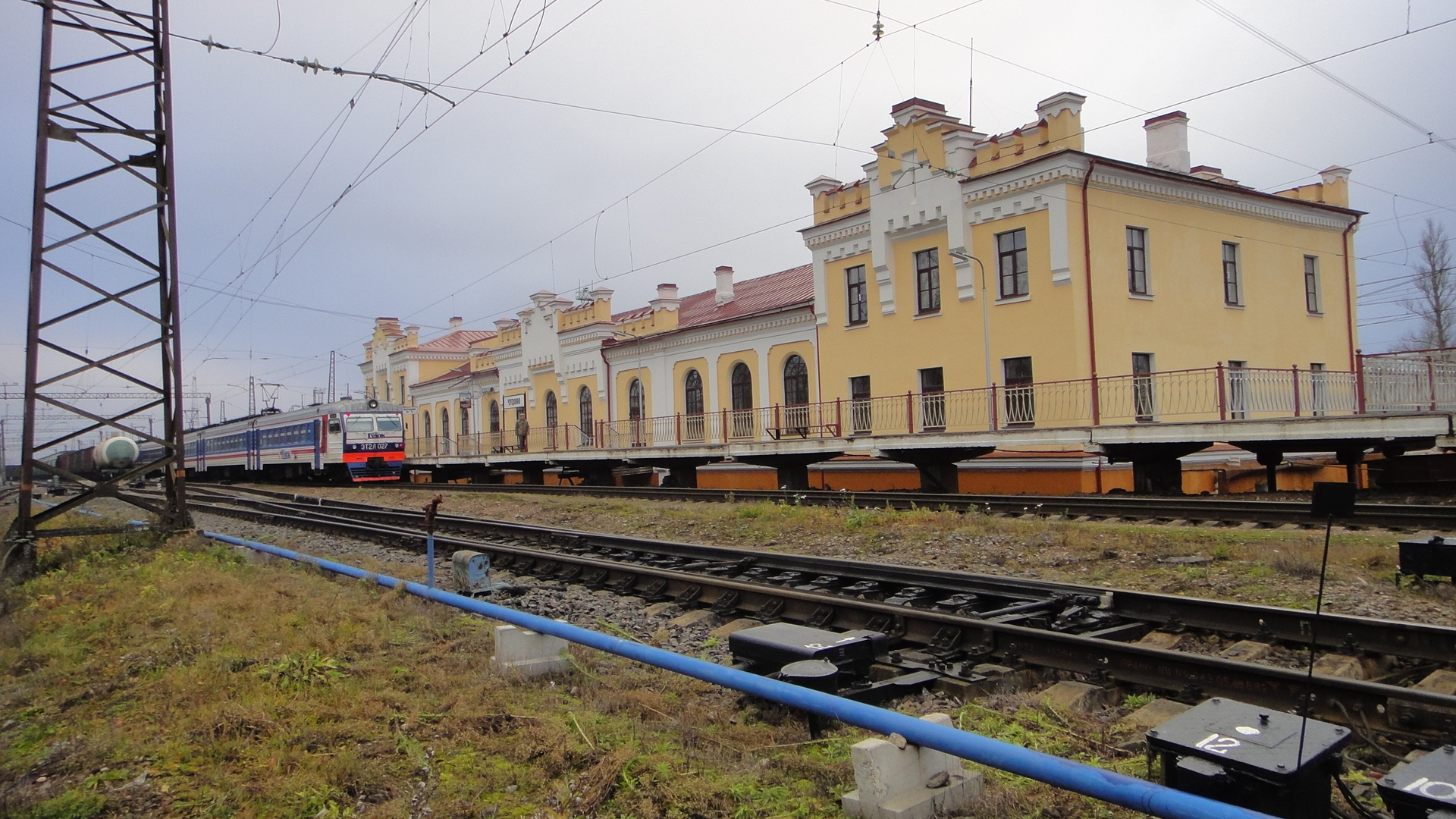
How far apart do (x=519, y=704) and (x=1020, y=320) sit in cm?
1830

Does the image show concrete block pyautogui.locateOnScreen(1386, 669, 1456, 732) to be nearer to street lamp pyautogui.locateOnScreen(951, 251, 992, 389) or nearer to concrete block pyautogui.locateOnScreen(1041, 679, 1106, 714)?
concrete block pyautogui.locateOnScreen(1041, 679, 1106, 714)

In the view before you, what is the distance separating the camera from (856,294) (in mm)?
25344

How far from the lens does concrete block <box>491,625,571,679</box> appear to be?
5660mm

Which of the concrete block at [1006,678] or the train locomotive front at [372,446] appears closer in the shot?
the concrete block at [1006,678]

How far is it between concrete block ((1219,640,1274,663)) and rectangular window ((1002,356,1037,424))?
13863mm

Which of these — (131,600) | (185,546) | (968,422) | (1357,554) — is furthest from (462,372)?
(1357,554)

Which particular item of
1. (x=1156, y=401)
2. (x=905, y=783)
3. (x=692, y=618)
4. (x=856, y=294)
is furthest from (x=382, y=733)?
(x=856, y=294)

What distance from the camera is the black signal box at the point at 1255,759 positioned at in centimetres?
277

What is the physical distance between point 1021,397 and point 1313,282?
12036mm

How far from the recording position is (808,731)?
15.1 feet

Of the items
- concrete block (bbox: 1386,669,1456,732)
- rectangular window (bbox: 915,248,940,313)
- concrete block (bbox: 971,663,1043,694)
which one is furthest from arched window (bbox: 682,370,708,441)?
concrete block (bbox: 1386,669,1456,732)

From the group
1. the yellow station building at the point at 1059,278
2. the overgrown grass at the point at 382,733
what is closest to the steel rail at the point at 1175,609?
the overgrown grass at the point at 382,733

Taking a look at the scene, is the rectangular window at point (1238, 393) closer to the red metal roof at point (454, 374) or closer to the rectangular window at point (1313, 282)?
the rectangular window at point (1313, 282)

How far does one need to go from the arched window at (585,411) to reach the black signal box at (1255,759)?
33.9 metres
